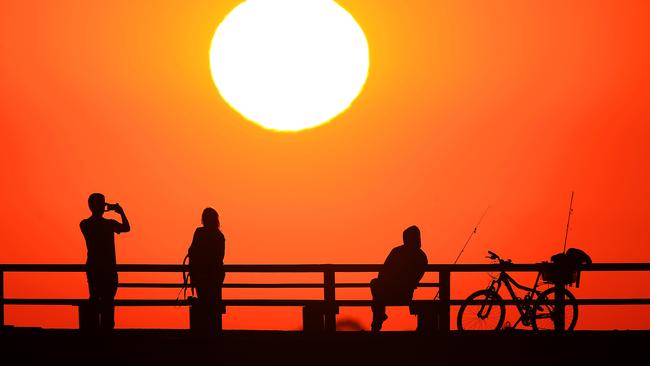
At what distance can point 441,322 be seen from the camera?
15820 millimetres

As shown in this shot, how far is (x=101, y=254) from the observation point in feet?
47.3

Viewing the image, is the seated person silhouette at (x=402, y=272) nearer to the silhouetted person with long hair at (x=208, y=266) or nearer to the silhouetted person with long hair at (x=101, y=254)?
the silhouetted person with long hair at (x=208, y=266)

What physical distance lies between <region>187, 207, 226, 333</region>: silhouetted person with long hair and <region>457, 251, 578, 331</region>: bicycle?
3817mm

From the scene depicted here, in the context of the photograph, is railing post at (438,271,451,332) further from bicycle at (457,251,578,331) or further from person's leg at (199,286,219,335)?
person's leg at (199,286,219,335)

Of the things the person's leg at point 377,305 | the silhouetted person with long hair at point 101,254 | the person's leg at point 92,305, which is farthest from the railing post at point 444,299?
the person's leg at point 92,305

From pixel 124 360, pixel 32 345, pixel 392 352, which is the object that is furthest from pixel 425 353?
pixel 32 345

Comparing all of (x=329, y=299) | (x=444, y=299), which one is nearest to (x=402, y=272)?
(x=444, y=299)

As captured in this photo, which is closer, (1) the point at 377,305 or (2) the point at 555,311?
(1) the point at 377,305

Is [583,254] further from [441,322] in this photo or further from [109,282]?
[109,282]

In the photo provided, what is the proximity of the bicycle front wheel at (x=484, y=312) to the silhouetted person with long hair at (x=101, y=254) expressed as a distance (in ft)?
17.7

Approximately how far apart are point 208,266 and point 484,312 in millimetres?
4688

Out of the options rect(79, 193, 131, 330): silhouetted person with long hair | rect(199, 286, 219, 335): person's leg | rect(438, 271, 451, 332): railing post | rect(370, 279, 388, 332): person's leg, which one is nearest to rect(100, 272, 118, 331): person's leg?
rect(79, 193, 131, 330): silhouetted person with long hair

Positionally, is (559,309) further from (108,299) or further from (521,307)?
(108,299)

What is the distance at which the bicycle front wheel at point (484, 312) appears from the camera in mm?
17109
